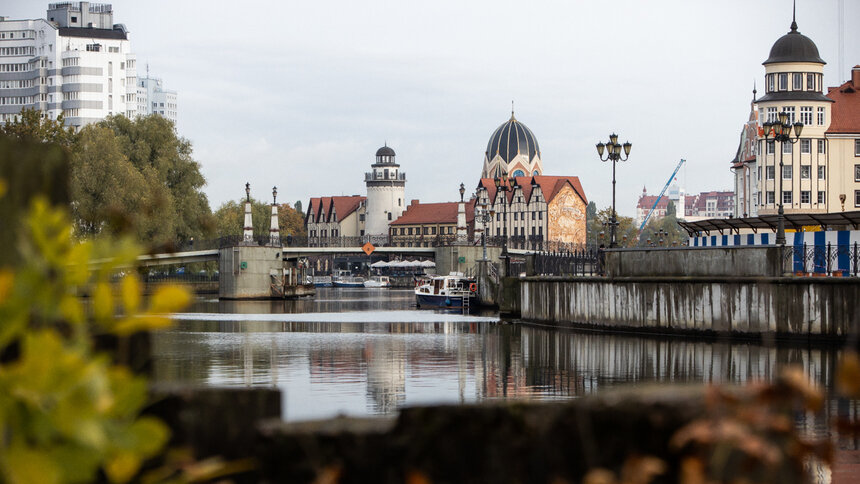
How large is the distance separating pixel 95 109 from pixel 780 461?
18032cm

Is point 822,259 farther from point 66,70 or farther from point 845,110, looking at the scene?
point 66,70

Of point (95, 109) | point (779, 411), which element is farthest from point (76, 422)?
point (95, 109)

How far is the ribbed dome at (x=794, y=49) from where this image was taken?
8412cm

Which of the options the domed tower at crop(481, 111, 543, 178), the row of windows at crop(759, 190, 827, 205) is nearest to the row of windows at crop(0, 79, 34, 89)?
the domed tower at crop(481, 111, 543, 178)

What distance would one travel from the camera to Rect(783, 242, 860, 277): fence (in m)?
30.1

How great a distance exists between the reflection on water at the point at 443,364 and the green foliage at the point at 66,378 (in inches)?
466

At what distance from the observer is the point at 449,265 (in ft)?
312

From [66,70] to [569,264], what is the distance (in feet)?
485

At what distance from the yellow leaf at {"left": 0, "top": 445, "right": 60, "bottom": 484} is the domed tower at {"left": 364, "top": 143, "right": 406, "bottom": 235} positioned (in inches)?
6550

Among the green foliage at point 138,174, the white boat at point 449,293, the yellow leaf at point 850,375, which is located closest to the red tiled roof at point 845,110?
the white boat at point 449,293

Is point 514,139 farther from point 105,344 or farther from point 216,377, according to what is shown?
point 105,344

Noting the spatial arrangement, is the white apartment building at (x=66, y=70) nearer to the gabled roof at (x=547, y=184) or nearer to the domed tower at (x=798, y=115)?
the gabled roof at (x=547, y=184)

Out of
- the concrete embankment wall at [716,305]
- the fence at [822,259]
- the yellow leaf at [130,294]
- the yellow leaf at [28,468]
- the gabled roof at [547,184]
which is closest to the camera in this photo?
the yellow leaf at [28,468]

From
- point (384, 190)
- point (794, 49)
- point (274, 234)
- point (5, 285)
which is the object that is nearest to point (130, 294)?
point (5, 285)
